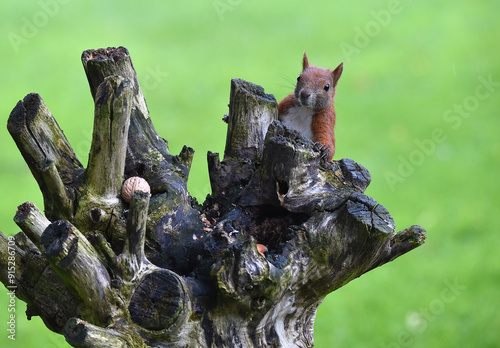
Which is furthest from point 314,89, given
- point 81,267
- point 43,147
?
point 81,267

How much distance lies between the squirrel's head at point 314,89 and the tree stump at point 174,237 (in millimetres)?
801

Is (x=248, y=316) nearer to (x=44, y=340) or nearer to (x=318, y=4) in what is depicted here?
(x=44, y=340)

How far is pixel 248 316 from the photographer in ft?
6.51

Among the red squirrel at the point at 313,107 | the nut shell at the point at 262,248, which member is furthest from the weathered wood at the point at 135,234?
the red squirrel at the point at 313,107

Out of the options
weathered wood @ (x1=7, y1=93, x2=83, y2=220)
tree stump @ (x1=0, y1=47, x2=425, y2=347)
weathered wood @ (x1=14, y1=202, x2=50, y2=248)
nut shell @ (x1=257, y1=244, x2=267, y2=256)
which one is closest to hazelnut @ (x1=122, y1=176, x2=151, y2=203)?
tree stump @ (x1=0, y1=47, x2=425, y2=347)

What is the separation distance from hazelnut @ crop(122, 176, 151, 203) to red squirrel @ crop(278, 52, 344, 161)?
1.26m

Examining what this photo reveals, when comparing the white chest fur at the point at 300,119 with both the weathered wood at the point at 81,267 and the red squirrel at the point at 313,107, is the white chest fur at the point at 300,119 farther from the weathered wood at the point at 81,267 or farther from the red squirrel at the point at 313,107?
the weathered wood at the point at 81,267

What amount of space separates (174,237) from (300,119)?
4.43ft

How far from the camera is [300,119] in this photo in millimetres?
3361

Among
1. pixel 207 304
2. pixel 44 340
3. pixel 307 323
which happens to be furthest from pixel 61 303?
pixel 44 340

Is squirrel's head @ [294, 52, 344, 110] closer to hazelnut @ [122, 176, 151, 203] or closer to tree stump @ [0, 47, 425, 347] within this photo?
tree stump @ [0, 47, 425, 347]

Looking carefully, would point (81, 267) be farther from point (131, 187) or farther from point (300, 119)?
point (300, 119)

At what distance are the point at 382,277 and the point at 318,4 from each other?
482cm

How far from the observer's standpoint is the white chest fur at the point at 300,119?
332cm
